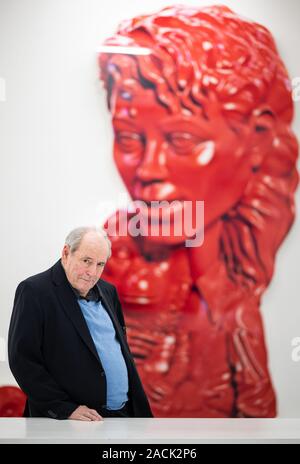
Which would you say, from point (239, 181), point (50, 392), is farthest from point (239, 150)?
point (50, 392)

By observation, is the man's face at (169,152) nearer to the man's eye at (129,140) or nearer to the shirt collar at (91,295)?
the man's eye at (129,140)

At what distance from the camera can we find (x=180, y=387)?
416cm

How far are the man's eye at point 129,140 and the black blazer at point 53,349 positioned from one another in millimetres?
1587

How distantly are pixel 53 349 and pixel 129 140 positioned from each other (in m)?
1.83

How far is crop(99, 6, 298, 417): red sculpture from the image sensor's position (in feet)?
13.7

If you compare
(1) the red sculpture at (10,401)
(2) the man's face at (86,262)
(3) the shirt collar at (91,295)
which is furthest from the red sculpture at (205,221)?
(2) the man's face at (86,262)

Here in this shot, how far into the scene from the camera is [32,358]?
2.63m

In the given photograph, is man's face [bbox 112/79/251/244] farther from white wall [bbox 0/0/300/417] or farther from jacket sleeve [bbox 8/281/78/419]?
jacket sleeve [bbox 8/281/78/419]

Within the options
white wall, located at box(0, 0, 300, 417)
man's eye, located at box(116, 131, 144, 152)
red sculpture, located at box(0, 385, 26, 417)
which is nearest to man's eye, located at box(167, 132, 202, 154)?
man's eye, located at box(116, 131, 144, 152)

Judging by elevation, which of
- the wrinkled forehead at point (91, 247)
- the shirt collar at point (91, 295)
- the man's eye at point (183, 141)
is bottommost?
the shirt collar at point (91, 295)

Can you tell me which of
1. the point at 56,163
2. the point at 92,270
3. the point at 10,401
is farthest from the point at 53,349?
the point at 56,163

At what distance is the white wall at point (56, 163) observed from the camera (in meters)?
4.19

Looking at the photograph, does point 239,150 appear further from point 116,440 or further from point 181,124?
point 116,440

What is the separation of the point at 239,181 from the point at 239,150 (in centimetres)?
19
